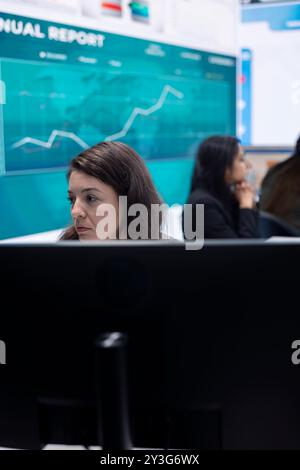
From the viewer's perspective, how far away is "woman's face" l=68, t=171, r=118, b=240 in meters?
1.79

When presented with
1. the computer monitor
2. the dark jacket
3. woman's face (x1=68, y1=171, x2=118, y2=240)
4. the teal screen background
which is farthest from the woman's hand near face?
the computer monitor

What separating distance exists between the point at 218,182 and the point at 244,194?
1.22ft

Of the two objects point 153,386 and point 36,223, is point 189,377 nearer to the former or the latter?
point 153,386

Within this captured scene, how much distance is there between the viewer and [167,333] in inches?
31.4

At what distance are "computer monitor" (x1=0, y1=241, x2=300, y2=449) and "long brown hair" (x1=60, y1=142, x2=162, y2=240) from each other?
990mm

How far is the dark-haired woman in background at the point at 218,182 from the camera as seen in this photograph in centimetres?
316

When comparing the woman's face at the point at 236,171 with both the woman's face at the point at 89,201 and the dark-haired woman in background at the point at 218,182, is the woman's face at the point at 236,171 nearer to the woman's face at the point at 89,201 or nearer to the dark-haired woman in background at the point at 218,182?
the dark-haired woman in background at the point at 218,182

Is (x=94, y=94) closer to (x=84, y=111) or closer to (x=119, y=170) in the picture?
(x=84, y=111)

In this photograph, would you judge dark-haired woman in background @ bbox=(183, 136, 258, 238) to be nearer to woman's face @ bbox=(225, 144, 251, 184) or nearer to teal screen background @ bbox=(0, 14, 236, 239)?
woman's face @ bbox=(225, 144, 251, 184)

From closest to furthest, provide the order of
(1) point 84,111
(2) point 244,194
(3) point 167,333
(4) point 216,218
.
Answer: (3) point 167,333 → (1) point 84,111 → (4) point 216,218 → (2) point 244,194

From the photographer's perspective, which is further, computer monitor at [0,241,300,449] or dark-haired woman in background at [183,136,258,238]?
dark-haired woman in background at [183,136,258,238]

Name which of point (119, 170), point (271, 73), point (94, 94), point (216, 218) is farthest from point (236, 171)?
point (119, 170)

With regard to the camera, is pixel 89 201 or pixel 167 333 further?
pixel 89 201
